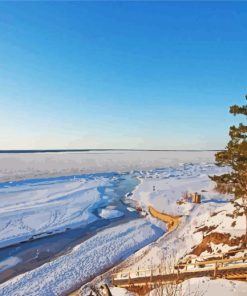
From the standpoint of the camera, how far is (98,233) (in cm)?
3612

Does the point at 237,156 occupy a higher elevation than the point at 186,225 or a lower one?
higher

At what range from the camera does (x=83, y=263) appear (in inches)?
1078

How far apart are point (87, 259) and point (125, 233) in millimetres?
8666

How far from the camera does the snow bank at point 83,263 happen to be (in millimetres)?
23156

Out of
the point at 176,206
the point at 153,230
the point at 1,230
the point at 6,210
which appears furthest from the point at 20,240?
the point at 176,206

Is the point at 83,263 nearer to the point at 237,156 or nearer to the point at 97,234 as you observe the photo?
the point at 97,234

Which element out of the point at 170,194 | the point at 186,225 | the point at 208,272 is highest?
the point at 208,272

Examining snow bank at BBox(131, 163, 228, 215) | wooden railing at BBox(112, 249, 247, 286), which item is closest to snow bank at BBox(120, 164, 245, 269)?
snow bank at BBox(131, 163, 228, 215)

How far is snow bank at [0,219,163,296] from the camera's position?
76.0 feet

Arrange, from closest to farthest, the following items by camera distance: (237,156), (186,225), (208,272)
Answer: (208,272), (237,156), (186,225)

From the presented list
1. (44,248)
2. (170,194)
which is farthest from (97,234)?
(170,194)

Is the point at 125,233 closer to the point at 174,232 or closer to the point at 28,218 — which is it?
the point at 174,232

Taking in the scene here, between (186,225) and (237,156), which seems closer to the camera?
(237,156)

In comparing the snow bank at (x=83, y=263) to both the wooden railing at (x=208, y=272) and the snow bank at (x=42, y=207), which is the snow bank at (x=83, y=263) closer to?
the wooden railing at (x=208, y=272)
